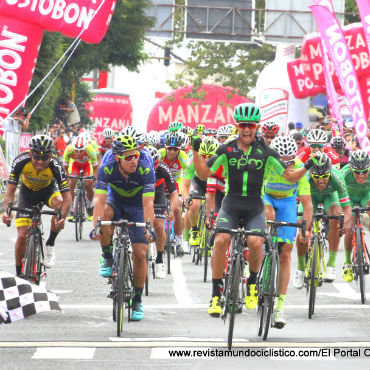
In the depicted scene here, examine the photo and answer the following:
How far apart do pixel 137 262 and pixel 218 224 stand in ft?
3.57

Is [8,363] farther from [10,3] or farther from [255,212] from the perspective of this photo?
[10,3]

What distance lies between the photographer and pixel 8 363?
9570mm

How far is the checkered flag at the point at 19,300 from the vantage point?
32.3 ft

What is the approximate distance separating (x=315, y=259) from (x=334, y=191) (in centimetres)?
189

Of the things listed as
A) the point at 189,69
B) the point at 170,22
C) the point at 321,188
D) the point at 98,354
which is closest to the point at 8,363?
the point at 98,354

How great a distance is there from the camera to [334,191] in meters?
15.1

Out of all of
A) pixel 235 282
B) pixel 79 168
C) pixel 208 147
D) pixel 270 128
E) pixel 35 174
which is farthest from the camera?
pixel 79 168

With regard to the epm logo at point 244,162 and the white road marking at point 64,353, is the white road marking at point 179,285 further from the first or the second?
the white road marking at point 64,353

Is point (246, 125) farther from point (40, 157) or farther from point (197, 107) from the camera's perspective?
point (197, 107)

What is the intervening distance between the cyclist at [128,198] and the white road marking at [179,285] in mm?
1747

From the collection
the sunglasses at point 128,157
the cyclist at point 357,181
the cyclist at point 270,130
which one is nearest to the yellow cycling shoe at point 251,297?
the sunglasses at point 128,157

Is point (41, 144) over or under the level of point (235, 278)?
over

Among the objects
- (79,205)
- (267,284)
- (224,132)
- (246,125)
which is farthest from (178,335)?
(224,132)

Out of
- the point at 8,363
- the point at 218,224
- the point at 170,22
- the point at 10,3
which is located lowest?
the point at 8,363
